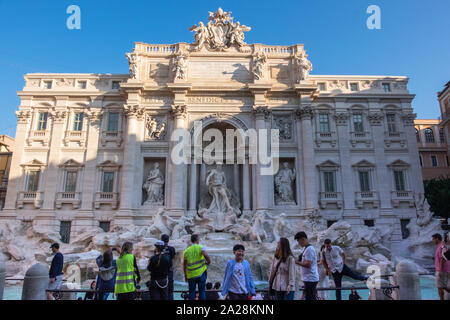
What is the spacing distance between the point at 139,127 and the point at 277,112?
10557mm

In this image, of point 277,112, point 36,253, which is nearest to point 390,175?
point 277,112

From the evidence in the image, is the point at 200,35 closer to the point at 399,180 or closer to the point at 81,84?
the point at 81,84

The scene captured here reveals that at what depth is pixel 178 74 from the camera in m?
23.6

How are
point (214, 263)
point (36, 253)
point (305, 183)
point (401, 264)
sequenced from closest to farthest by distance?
point (401, 264), point (214, 263), point (36, 253), point (305, 183)

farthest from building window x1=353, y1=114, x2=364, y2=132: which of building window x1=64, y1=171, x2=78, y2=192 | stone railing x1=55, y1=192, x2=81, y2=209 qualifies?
building window x1=64, y1=171, x2=78, y2=192

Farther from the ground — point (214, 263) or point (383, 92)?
point (383, 92)

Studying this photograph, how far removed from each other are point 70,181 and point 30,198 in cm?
291

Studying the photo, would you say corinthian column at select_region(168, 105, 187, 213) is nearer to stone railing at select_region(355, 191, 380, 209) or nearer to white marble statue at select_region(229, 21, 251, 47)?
white marble statue at select_region(229, 21, 251, 47)

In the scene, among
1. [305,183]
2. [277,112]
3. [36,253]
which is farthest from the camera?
[277,112]

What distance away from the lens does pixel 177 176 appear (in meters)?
22.1

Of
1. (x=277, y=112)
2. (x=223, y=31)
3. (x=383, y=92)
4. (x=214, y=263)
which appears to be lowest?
(x=214, y=263)

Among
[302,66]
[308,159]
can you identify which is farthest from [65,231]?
[302,66]

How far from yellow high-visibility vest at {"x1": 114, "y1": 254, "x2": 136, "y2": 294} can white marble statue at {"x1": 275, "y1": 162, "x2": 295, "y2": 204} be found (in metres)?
17.2

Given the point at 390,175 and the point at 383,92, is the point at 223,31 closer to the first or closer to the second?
the point at 383,92
